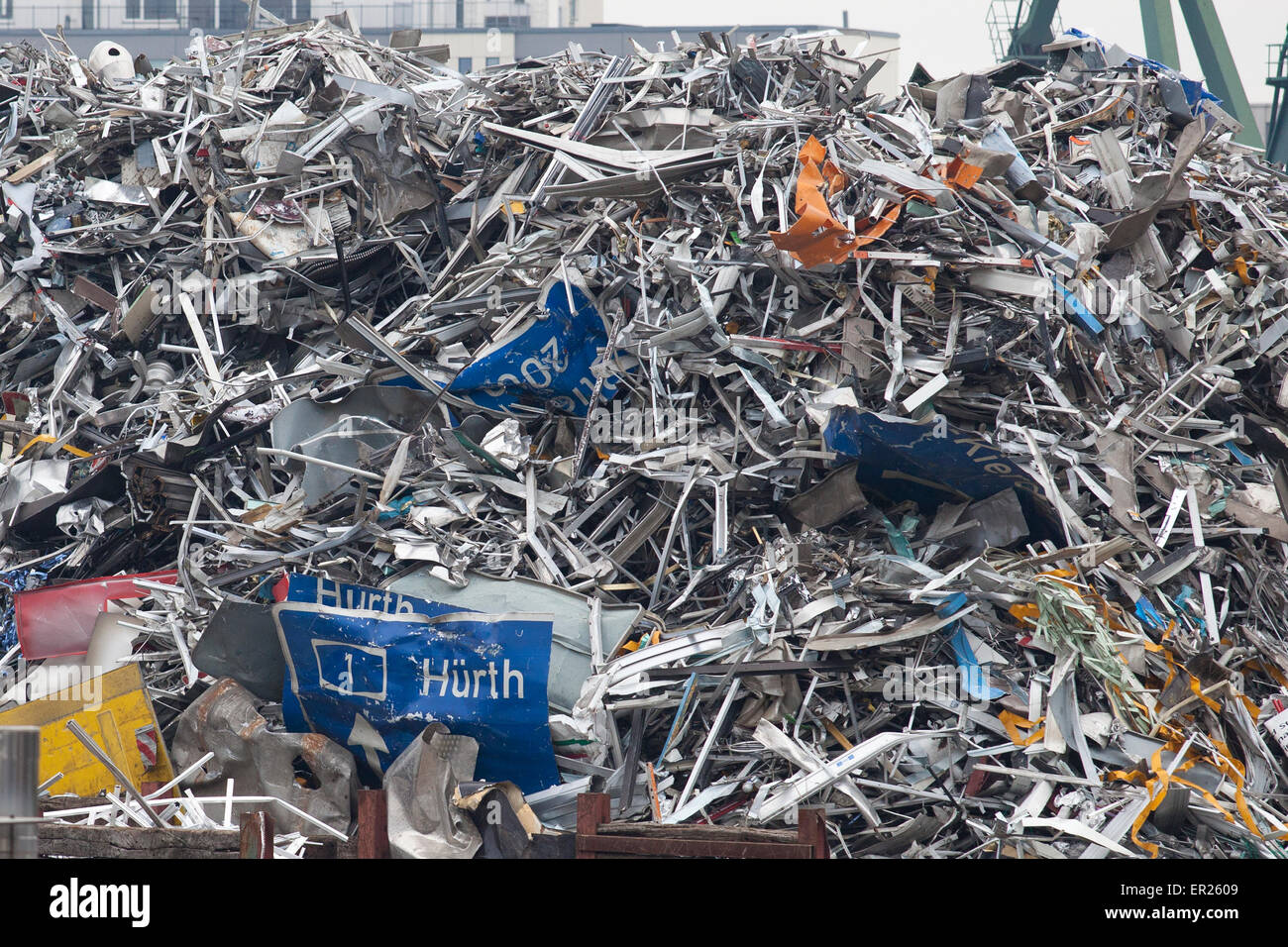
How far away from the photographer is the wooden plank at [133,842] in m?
5.09

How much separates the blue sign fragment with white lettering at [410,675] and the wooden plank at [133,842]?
1509 millimetres

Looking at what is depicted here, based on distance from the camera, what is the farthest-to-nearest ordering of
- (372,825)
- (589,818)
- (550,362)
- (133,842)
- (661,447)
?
(550,362) < (661,447) < (372,825) < (589,818) < (133,842)

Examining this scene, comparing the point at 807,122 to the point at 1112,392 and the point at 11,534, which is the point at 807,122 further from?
the point at 11,534

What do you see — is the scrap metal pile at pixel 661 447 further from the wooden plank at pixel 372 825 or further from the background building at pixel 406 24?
the background building at pixel 406 24

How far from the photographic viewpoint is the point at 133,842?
517 centimetres

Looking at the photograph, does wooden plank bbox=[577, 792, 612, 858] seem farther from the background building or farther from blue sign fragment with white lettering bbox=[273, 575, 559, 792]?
the background building

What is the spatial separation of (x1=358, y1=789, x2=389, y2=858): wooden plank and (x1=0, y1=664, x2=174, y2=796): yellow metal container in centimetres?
175

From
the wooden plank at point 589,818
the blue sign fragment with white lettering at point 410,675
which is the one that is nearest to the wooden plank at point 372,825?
the wooden plank at point 589,818

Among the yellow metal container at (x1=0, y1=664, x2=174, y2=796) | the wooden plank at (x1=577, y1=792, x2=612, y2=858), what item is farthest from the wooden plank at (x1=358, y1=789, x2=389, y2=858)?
the yellow metal container at (x1=0, y1=664, x2=174, y2=796)

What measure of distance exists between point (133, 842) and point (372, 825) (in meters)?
1.00

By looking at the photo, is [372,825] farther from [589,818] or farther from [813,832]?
[813,832]

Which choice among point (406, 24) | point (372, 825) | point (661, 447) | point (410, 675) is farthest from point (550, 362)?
point (406, 24)

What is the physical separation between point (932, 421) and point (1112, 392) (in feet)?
5.25
